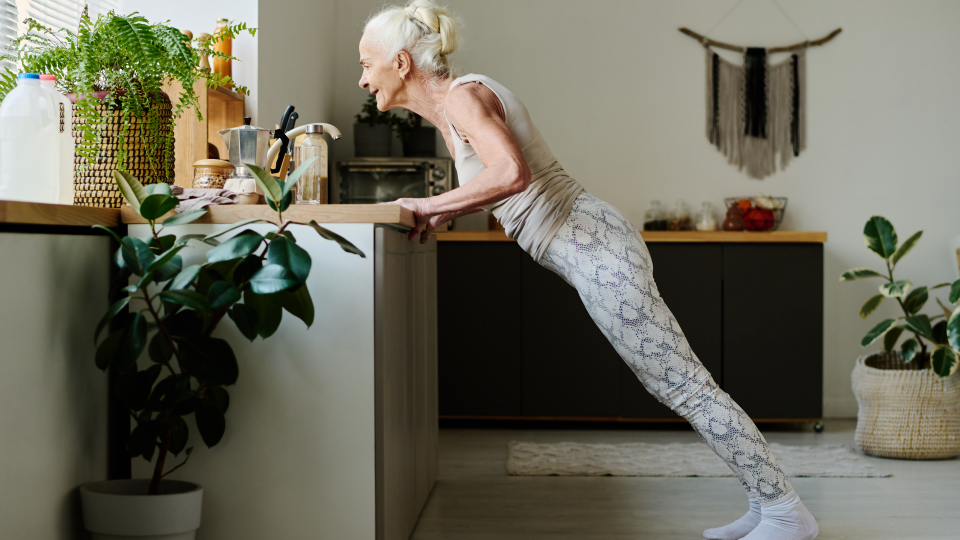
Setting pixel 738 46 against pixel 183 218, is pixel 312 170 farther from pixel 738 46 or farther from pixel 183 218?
pixel 738 46

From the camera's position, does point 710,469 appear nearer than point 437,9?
No

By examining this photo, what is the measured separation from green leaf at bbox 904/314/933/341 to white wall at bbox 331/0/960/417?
1002 millimetres

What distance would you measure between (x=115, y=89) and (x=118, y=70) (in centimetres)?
4

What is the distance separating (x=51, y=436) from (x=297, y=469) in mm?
444

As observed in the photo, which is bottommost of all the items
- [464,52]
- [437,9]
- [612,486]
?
[612,486]

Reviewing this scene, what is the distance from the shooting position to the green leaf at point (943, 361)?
9.64 feet

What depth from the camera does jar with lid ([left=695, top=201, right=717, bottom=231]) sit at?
388 cm

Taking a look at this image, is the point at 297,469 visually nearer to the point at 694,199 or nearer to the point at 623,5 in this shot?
the point at 694,199

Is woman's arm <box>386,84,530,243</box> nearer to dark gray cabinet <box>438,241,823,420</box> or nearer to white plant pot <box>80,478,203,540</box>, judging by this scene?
white plant pot <box>80,478,203,540</box>

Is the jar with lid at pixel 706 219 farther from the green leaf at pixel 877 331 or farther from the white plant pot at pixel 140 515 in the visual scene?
the white plant pot at pixel 140 515

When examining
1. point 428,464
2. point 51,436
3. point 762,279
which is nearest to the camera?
point 51,436

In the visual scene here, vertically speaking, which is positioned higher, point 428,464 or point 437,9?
point 437,9

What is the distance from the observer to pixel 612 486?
261 cm

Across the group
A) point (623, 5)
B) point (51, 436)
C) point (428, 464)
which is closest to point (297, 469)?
point (51, 436)
